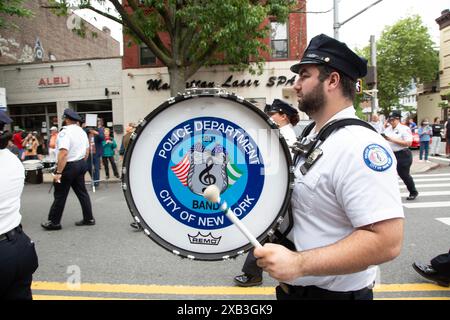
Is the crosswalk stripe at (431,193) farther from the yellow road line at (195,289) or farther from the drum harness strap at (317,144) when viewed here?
the drum harness strap at (317,144)

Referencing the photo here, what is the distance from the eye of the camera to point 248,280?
143 inches

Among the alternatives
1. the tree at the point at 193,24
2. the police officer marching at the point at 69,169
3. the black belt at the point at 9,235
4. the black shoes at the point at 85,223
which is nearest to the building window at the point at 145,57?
the tree at the point at 193,24

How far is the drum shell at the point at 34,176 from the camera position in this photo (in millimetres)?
9669

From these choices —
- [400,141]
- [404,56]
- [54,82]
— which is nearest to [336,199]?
[400,141]

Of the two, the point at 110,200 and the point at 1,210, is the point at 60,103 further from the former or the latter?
the point at 1,210

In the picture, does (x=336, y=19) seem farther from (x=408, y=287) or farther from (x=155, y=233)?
(x=155, y=233)

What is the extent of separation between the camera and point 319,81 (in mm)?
1391

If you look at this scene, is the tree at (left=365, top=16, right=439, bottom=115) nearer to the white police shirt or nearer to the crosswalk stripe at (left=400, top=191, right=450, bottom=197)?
the crosswalk stripe at (left=400, top=191, right=450, bottom=197)

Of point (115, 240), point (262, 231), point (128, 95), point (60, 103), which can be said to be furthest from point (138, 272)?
point (60, 103)

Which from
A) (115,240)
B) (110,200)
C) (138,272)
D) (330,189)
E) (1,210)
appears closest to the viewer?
(330,189)

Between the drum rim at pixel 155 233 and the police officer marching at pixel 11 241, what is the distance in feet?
4.01

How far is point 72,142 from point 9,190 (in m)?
3.75

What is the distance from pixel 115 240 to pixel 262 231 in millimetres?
4200

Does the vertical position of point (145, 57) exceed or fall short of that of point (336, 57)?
it exceeds it
